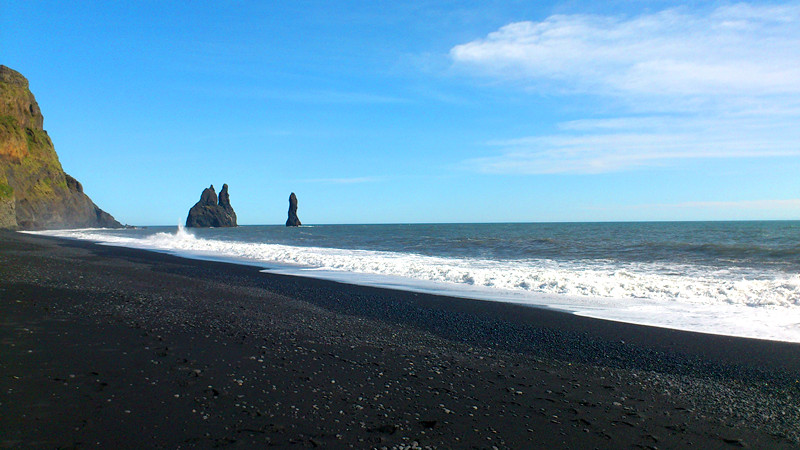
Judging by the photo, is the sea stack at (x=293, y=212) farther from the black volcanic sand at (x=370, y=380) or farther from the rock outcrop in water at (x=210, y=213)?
the black volcanic sand at (x=370, y=380)

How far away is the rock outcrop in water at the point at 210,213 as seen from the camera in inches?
5571

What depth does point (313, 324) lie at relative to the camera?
25.2ft

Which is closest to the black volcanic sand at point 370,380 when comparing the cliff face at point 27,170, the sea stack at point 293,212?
the cliff face at point 27,170

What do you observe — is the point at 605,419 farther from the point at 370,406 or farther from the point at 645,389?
the point at 370,406

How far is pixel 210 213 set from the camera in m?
142

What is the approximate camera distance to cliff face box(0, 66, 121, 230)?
56.9m

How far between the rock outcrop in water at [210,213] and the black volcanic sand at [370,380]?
142 meters

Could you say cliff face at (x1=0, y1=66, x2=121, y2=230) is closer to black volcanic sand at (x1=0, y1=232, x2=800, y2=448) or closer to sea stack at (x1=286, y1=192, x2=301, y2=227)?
black volcanic sand at (x1=0, y1=232, x2=800, y2=448)

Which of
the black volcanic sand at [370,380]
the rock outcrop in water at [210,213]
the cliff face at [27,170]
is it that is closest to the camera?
the black volcanic sand at [370,380]

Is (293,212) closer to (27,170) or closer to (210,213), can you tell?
(210,213)

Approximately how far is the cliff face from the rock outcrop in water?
56.9 meters

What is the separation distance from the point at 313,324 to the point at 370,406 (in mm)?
3621

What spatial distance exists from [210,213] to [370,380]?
488 ft

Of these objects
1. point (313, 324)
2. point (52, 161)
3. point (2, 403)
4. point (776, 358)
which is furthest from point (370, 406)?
point (52, 161)
